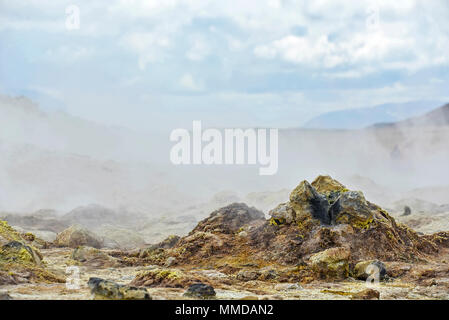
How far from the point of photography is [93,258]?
73.4 ft

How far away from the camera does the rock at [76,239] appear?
27.2m

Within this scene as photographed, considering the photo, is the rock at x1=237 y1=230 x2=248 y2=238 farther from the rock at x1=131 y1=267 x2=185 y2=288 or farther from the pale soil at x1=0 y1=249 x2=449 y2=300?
the rock at x1=131 y1=267 x2=185 y2=288

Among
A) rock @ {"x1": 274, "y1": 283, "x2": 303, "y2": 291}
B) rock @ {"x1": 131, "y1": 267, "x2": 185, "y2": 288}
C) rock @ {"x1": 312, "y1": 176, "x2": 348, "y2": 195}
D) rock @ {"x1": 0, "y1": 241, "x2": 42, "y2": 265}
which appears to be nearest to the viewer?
rock @ {"x1": 131, "y1": 267, "x2": 185, "y2": 288}

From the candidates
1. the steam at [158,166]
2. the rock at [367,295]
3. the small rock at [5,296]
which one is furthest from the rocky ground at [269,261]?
the steam at [158,166]

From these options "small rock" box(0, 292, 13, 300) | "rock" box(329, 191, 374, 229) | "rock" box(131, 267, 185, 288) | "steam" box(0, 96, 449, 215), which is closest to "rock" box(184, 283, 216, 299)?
"rock" box(131, 267, 185, 288)

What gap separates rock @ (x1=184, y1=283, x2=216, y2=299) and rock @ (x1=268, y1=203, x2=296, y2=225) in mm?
7161

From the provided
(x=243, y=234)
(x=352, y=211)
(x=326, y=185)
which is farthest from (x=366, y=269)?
(x=326, y=185)

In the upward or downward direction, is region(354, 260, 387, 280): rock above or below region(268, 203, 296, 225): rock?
below

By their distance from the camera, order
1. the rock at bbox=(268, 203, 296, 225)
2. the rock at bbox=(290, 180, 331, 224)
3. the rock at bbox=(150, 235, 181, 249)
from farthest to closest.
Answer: the rock at bbox=(150, 235, 181, 249), the rock at bbox=(268, 203, 296, 225), the rock at bbox=(290, 180, 331, 224)

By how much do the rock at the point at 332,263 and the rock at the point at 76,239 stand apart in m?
12.5

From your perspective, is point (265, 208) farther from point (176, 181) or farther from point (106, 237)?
point (176, 181)

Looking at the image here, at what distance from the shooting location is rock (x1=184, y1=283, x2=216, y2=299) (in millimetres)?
14609

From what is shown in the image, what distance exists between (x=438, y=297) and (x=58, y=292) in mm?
9408
